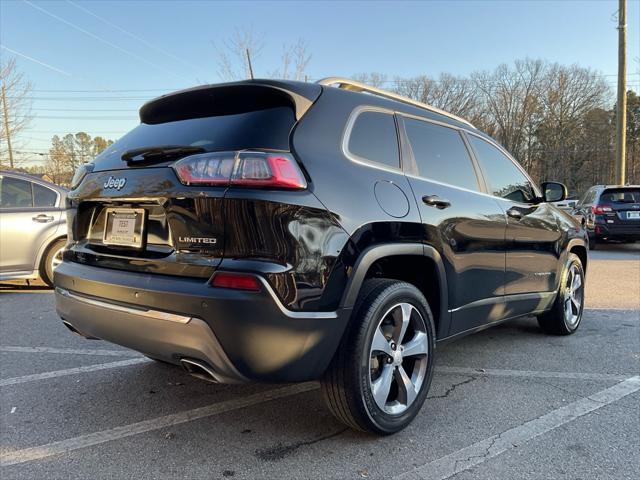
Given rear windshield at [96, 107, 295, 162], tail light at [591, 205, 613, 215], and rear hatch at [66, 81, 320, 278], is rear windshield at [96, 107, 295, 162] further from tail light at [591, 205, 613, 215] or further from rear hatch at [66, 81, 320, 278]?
tail light at [591, 205, 613, 215]

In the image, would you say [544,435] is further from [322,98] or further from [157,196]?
[157,196]

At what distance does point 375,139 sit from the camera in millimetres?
2816

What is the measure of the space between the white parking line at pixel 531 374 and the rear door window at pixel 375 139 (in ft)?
5.82

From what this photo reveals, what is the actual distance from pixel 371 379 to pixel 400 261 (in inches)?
27.2

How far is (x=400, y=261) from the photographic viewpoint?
2893 millimetres

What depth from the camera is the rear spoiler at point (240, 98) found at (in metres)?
2.46

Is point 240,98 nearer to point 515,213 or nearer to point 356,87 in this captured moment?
point 356,87

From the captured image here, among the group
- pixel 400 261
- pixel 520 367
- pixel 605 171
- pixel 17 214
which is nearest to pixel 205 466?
pixel 400 261

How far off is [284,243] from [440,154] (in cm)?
161

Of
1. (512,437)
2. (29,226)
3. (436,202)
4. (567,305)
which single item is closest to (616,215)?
(567,305)

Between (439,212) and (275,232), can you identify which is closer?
(275,232)

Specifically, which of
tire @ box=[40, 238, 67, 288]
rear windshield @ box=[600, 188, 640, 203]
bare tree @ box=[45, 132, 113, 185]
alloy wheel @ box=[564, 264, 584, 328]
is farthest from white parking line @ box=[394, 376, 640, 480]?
bare tree @ box=[45, 132, 113, 185]

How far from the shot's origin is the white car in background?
251 inches

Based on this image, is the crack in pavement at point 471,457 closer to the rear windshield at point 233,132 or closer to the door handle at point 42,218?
the rear windshield at point 233,132
